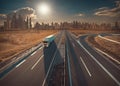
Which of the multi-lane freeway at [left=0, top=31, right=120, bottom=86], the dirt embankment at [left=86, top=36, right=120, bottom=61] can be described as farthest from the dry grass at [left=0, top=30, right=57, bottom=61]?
the dirt embankment at [left=86, top=36, right=120, bottom=61]

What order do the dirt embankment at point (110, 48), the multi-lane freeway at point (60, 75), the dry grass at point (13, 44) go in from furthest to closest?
the dry grass at point (13, 44) → the dirt embankment at point (110, 48) → the multi-lane freeway at point (60, 75)

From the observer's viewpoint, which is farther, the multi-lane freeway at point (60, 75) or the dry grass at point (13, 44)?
the dry grass at point (13, 44)

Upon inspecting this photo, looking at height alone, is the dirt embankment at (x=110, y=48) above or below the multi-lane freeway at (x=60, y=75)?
above

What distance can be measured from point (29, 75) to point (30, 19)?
111366 mm

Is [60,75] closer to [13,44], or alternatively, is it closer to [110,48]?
[110,48]

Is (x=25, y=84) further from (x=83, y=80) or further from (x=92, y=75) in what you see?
(x=92, y=75)

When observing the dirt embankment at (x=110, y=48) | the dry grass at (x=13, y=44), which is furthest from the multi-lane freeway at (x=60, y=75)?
the dry grass at (x=13, y=44)

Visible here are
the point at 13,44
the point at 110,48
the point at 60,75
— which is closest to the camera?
the point at 60,75

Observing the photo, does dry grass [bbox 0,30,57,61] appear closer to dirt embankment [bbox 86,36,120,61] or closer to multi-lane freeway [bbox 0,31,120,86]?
multi-lane freeway [bbox 0,31,120,86]

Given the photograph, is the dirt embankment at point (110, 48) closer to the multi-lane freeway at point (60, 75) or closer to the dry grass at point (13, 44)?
the multi-lane freeway at point (60, 75)

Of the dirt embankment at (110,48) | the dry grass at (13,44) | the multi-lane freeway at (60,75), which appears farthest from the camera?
the dry grass at (13,44)

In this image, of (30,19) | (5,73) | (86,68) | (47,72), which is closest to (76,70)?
(86,68)

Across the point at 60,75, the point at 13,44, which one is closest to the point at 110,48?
the point at 60,75

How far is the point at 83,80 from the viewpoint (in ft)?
48.0
